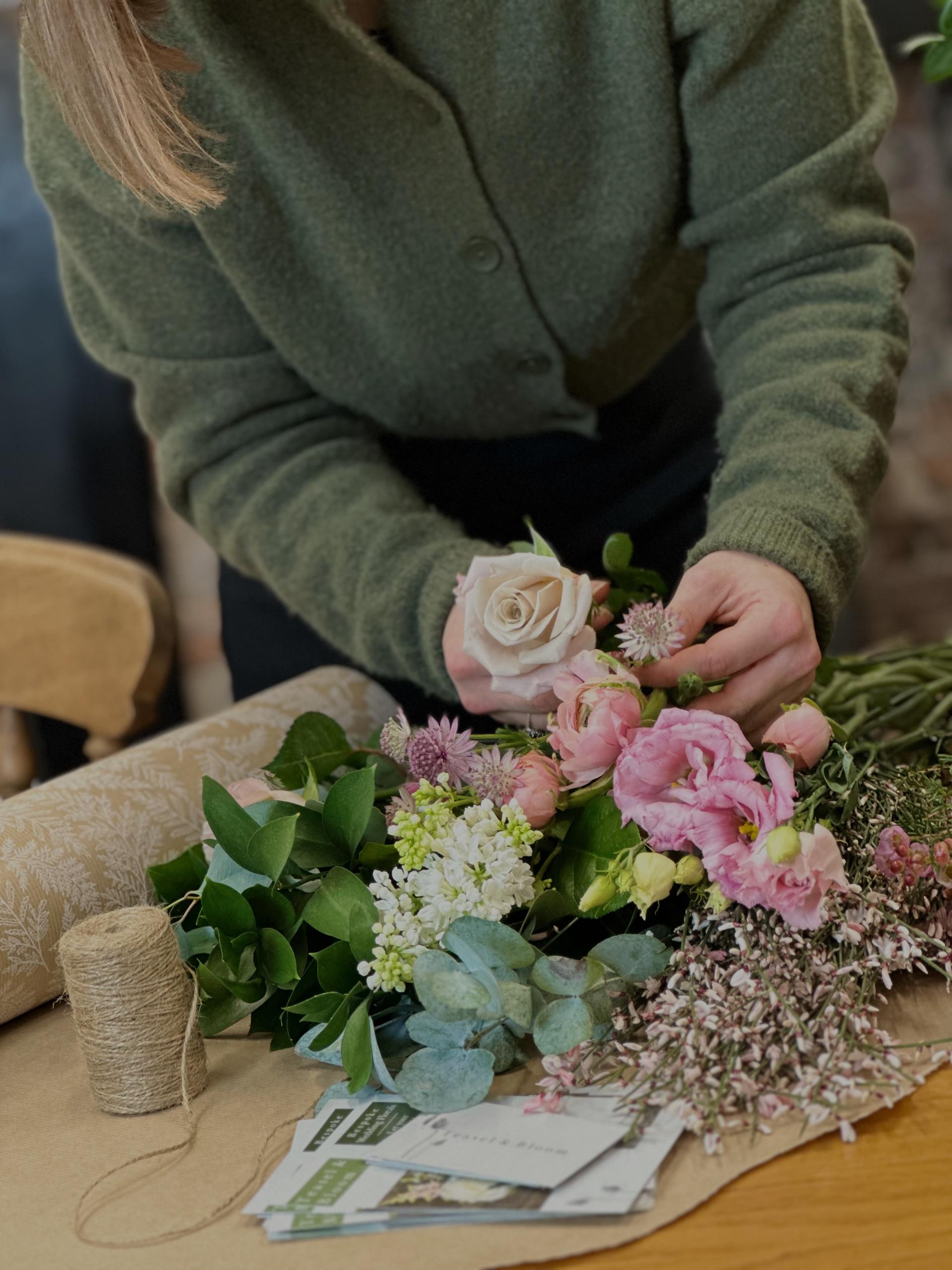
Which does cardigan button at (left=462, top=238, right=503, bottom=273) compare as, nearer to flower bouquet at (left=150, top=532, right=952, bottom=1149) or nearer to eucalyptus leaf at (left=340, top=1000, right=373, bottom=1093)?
flower bouquet at (left=150, top=532, right=952, bottom=1149)

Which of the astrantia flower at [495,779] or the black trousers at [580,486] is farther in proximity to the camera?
the black trousers at [580,486]

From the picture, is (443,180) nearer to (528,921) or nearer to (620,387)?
(620,387)

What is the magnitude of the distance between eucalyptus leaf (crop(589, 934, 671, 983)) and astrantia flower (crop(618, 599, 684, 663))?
15cm

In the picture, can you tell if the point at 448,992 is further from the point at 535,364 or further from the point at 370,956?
the point at 535,364

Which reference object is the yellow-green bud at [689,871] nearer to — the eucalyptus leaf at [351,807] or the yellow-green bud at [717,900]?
the yellow-green bud at [717,900]

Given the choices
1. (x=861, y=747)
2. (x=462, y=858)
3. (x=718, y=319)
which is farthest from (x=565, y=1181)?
(x=718, y=319)

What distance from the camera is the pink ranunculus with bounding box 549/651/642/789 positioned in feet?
2.02

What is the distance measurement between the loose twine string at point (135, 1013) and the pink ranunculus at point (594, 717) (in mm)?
221

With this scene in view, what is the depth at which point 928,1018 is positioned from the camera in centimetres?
60

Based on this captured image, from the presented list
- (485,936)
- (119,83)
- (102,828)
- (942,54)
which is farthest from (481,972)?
(942,54)

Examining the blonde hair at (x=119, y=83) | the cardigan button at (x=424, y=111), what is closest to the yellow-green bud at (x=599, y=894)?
the blonde hair at (x=119, y=83)

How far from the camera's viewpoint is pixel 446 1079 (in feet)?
1.86

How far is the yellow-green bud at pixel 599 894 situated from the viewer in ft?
1.97

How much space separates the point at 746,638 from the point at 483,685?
0.58 feet
